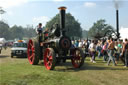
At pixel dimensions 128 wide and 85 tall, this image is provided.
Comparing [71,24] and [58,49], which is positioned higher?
[71,24]

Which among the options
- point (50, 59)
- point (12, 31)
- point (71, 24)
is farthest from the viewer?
point (12, 31)

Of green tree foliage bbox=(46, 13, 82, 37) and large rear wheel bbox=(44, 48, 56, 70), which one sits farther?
green tree foliage bbox=(46, 13, 82, 37)

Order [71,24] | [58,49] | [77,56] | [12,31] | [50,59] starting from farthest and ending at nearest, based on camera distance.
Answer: [12,31]
[71,24]
[77,56]
[58,49]
[50,59]

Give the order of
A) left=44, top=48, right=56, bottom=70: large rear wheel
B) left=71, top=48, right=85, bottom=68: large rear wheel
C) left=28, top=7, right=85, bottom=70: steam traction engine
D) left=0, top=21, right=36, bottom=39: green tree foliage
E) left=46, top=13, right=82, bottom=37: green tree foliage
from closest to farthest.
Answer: left=44, top=48, right=56, bottom=70: large rear wheel → left=28, top=7, right=85, bottom=70: steam traction engine → left=71, top=48, right=85, bottom=68: large rear wheel → left=46, top=13, right=82, bottom=37: green tree foliage → left=0, top=21, right=36, bottom=39: green tree foliage

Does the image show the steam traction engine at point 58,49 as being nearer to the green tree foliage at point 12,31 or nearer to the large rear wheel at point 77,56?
the large rear wheel at point 77,56

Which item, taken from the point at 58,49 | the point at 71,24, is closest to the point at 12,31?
the point at 71,24

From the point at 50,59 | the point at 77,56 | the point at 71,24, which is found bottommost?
the point at 50,59

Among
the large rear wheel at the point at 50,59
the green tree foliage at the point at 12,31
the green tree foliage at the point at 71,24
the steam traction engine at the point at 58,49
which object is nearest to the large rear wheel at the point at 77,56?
the steam traction engine at the point at 58,49

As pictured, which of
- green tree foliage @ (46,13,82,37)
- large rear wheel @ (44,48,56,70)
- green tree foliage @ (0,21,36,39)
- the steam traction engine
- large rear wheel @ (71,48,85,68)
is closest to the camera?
large rear wheel @ (44,48,56,70)

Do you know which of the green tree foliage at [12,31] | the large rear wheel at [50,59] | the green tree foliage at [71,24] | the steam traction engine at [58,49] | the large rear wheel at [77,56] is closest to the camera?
the large rear wheel at [50,59]

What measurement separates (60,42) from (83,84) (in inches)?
129

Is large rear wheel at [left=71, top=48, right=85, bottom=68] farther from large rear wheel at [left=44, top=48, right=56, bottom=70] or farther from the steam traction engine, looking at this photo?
large rear wheel at [left=44, top=48, right=56, bottom=70]

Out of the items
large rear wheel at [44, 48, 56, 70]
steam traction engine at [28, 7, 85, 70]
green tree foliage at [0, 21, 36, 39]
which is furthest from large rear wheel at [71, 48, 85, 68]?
green tree foliage at [0, 21, 36, 39]

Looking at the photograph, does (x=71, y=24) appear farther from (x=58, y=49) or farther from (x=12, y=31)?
(x=12, y=31)
